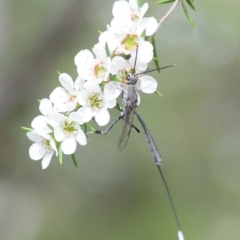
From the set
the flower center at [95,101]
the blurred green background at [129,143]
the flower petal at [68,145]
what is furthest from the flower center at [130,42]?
the blurred green background at [129,143]

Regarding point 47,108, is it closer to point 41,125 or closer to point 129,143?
point 41,125

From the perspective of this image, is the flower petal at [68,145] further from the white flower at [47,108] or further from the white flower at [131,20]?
the white flower at [131,20]

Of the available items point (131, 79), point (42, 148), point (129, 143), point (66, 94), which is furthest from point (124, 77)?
point (129, 143)

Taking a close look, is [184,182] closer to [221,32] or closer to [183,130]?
[183,130]

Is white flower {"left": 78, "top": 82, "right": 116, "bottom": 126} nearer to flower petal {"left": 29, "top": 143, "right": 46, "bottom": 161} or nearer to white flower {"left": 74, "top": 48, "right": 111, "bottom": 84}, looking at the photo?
white flower {"left": 74, "top": 48, "right": 111, "bottom": 84}

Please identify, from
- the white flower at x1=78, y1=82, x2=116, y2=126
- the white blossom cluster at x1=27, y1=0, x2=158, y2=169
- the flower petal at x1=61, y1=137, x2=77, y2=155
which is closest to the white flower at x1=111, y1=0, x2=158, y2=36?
the white blossom cluster at x1=27, y1=0, x2=158, y2=169
